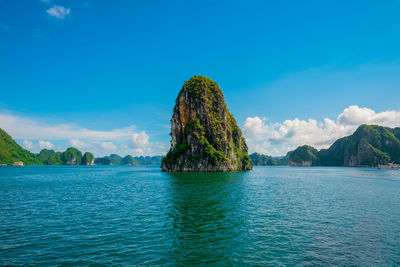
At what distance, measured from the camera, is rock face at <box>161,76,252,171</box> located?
116938mm

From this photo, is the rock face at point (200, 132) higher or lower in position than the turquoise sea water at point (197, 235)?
higher

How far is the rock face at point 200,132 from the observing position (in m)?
117

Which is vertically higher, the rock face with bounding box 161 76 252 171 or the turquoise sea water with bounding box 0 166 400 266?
the rock face with bounding box 161 76 252 171

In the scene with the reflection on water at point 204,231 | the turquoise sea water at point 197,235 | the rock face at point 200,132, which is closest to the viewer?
the turquoise sea water at point 197,235

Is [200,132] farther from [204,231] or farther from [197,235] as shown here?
[197,235]

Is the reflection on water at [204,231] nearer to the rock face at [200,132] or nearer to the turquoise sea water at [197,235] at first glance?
the turquoise sea water at [197,235]

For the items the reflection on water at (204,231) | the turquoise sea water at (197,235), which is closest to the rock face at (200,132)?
the reflection on water at (204,231)

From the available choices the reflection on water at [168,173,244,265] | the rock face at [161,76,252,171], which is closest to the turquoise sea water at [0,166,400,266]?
the reflection on water at [168,173,244,265]

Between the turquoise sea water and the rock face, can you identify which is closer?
the turquoise sea water

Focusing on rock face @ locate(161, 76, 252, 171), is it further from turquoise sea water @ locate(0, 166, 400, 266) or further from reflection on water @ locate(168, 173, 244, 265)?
turquoise sea water @ locate(0, 166, 400, 266)

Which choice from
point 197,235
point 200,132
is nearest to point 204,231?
point 197,235

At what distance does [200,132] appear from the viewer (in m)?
122

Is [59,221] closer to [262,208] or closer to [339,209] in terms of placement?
[262,208]

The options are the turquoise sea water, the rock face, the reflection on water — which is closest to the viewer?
the turquoise sea water
